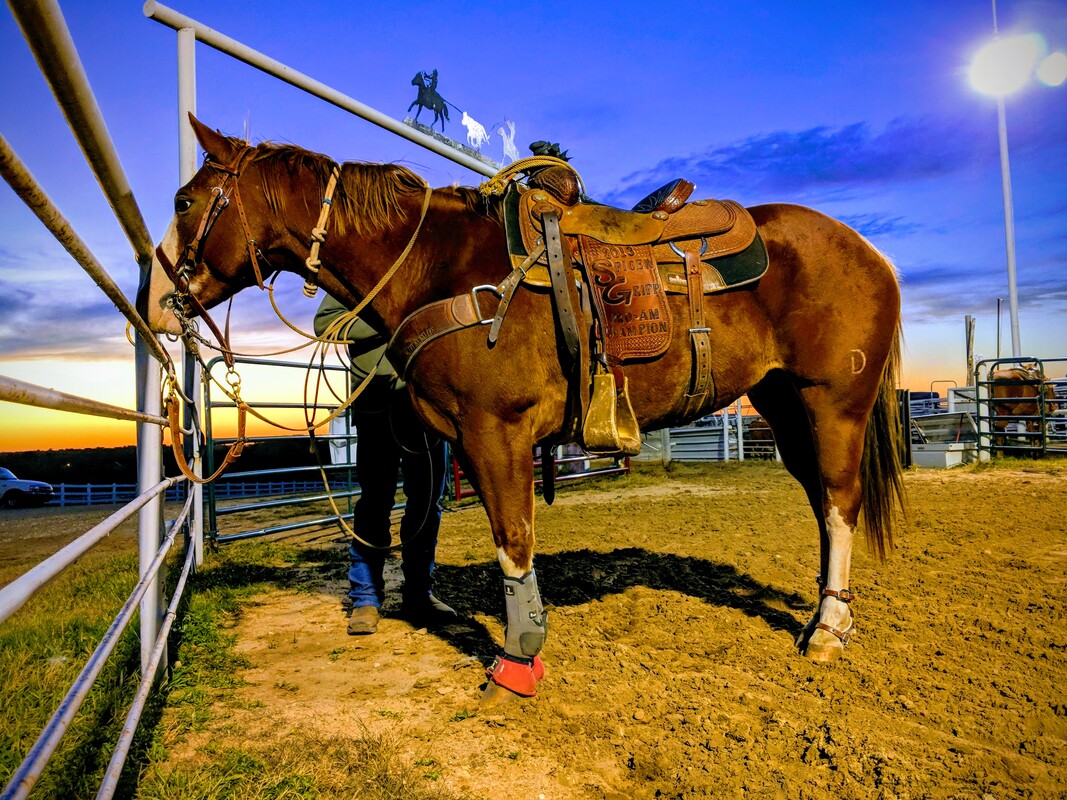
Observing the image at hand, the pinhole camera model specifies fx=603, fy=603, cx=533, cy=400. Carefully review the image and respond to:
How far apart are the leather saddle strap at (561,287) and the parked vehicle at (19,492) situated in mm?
14984

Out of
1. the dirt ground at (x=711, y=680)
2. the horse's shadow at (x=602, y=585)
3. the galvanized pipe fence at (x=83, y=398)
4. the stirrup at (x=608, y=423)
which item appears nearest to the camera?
the galvanized pipe fence at (x=83, y=398)

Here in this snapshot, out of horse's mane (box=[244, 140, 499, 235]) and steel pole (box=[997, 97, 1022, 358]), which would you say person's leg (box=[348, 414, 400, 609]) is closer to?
horse's mane (box=[244, 140, 499, 235])

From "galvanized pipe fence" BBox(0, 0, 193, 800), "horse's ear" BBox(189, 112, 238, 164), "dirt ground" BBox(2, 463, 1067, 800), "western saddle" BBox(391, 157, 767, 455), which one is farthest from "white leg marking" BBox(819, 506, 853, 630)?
"horse's ear" BBox(189, 112, 238, 164)

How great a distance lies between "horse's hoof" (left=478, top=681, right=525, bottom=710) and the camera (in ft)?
7.42

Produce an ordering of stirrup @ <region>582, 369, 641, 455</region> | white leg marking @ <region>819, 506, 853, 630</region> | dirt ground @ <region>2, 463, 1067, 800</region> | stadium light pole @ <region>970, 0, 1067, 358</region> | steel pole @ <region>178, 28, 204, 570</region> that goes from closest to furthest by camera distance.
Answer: dirt ground @ <region>2, 463, 1067, 800</region>, stirrup @ <region>582, 369, 641, 455</region>, white leg marking @ <region>819, 506, 853, 630</region>, steel pole @ <region>178, 28, 204, 570</region>, stadium light pole @ <region>970, 0, 1067, 358</region>

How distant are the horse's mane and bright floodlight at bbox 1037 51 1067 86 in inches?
862

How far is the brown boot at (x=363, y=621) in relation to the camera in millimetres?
3086

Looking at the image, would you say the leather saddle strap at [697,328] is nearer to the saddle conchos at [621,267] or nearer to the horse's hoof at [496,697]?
the saddle conchos at [621,267]

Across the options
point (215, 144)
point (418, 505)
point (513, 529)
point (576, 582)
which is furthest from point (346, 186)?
point (576, 582)

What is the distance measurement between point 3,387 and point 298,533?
6192 millimetres

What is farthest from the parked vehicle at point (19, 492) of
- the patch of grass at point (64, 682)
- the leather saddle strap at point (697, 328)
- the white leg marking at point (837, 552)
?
the white leg marking at point (837, 552)

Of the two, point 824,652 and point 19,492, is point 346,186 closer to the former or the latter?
point 824,652

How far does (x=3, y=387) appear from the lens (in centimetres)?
80

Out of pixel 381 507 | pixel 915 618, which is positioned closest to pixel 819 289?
pixel 915 618
